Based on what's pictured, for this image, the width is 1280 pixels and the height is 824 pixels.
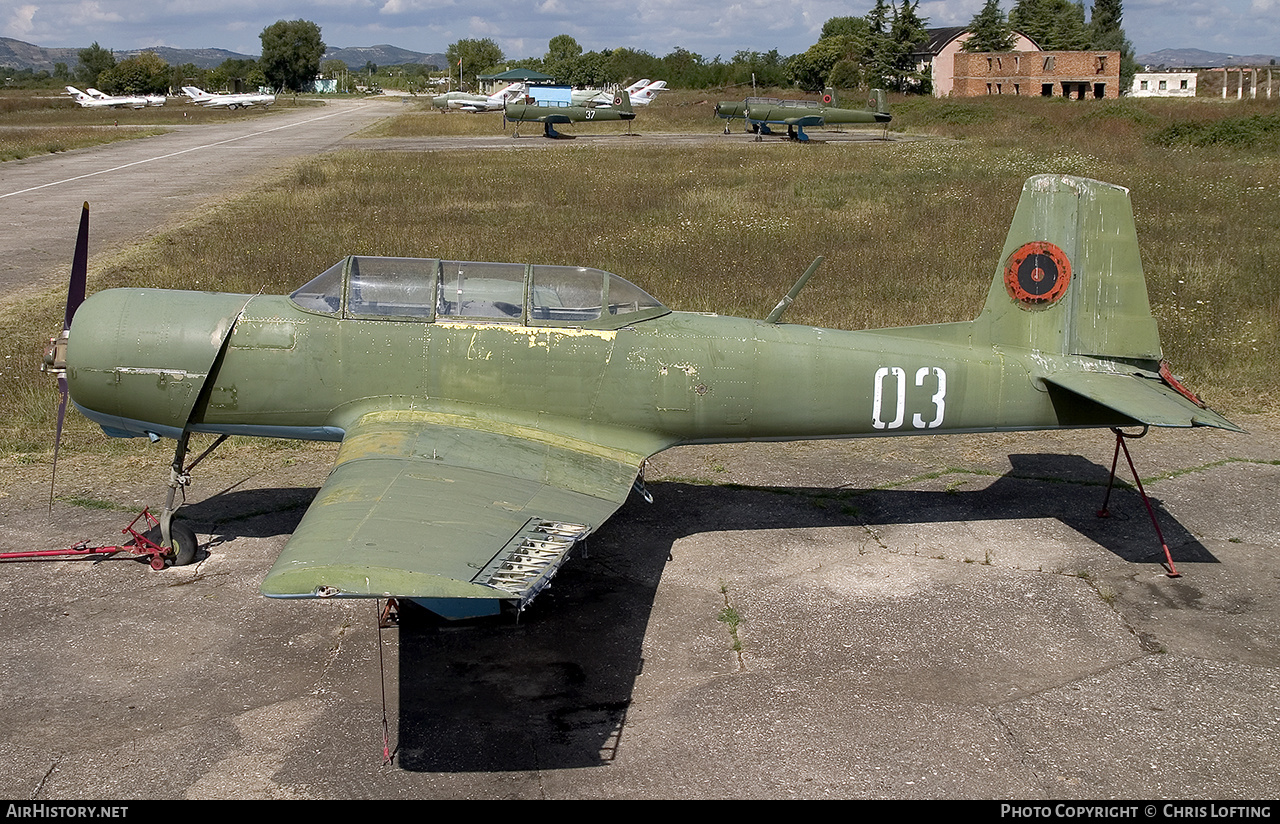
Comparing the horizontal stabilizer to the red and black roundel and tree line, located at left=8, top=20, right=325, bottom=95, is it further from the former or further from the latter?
tree line, located at left=8, top=20, right=325, bottom=95

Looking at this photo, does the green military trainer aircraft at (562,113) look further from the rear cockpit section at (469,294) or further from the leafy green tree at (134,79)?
the leafy green tree at (134,79)

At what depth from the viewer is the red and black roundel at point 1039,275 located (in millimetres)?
8688

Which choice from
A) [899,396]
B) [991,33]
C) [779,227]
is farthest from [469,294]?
[991,33]

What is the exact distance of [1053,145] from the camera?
125 ft

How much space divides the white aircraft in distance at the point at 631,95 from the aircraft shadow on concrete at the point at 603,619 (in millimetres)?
62928

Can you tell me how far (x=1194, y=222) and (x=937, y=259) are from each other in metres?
7.20

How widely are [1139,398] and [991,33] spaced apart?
88053mm

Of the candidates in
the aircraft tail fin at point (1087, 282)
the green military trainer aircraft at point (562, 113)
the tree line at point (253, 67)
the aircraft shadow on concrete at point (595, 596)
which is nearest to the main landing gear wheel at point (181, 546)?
the aircraft shadow on concrete at point (595, 596)

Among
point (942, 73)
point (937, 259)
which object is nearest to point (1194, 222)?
point (937, 259)

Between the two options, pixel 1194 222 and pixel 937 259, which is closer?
pixel 937 259

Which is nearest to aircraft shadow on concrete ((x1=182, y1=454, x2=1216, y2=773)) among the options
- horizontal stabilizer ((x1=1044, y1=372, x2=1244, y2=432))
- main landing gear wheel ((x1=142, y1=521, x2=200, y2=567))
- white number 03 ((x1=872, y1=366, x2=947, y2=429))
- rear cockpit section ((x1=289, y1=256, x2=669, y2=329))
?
main landing gear wheel ((x1=142, y1=521, x2=200, y2=567))

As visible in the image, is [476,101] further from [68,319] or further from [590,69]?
[68,319]

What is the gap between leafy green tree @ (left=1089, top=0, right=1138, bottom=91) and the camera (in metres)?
104
